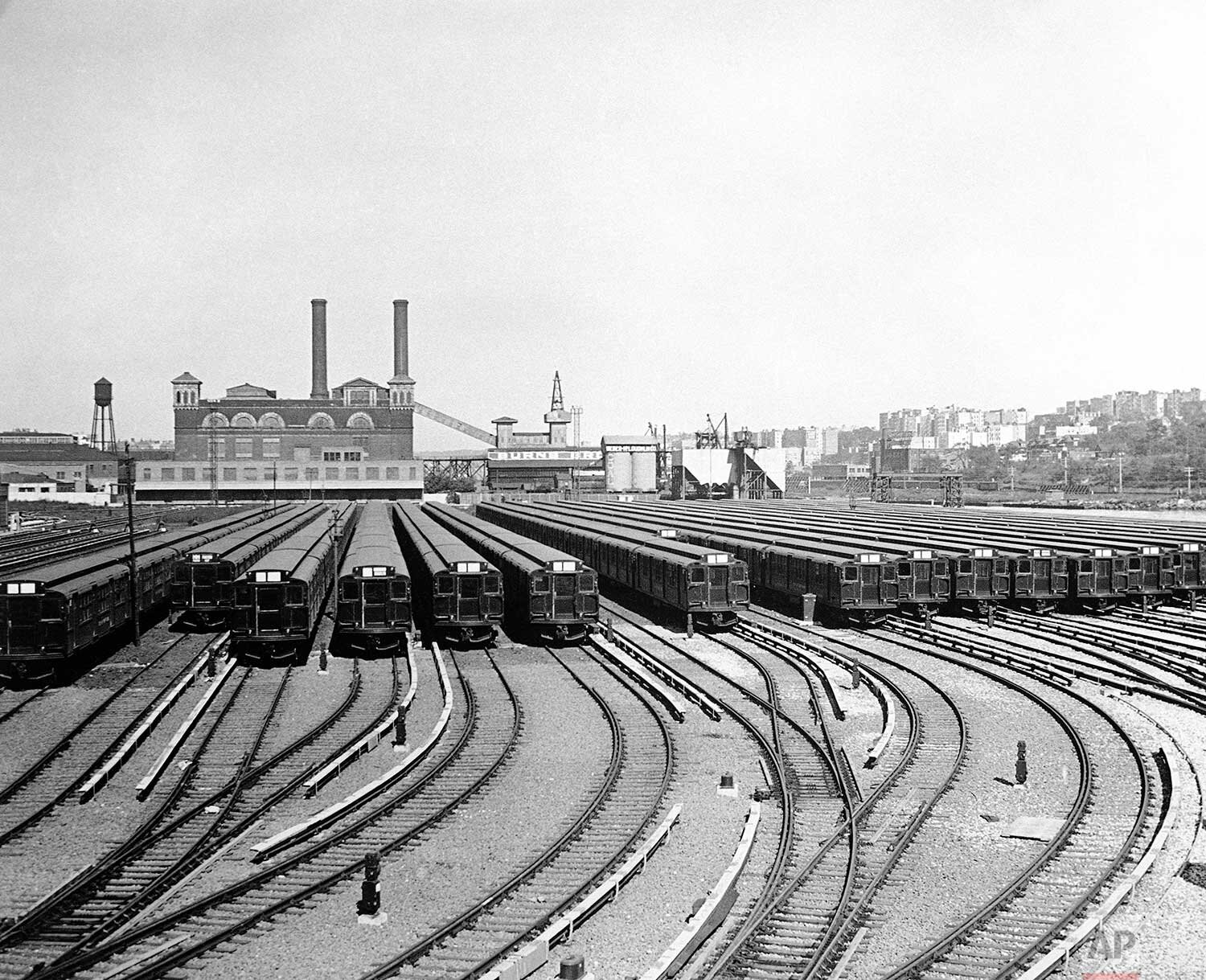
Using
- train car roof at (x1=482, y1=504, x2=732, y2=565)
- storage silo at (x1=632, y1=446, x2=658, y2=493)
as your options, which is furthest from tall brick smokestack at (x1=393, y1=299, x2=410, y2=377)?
train car roof at (x1=482, y1=504, x2=732, y2=565)

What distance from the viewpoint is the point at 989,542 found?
39.4 metres

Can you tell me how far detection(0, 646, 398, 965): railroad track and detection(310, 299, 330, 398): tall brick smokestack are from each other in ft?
342

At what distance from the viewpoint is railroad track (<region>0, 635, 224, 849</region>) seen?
47.8ft

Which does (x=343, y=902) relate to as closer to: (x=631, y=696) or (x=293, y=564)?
(x=631, y=696)

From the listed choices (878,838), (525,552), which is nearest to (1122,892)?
(878,838)

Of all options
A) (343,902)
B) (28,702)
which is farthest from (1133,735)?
(28,702)

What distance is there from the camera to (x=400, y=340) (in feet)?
409

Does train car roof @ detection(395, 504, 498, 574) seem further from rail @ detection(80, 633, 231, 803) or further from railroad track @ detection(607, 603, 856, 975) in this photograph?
railroad track @ detection(607, 603, 856, 975)

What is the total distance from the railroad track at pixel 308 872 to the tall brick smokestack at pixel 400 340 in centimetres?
10904

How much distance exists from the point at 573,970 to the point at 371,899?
2.74 metres

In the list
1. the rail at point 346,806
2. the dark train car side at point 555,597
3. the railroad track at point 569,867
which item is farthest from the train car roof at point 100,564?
the railroad track at point 569,867

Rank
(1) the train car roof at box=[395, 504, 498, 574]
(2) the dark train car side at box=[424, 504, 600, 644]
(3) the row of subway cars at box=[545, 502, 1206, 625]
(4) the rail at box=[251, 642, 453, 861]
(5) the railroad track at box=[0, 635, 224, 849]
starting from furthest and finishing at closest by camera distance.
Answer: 1. (3) the row of subway cars at box=[545, 502, 1206, 625]
2. (2) the dark train car side at box=[424, 504, 600, 644]
3. (1) the train car roof at box=[395, 504, 498, 574]
4. (5) the railroad track at box=[0, 635, 224, 849]
5. (4) the rail at box=[251, 642, 453, 861]

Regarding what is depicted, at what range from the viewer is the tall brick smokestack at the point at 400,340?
12394 centimetres

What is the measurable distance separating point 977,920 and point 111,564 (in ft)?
82.1
